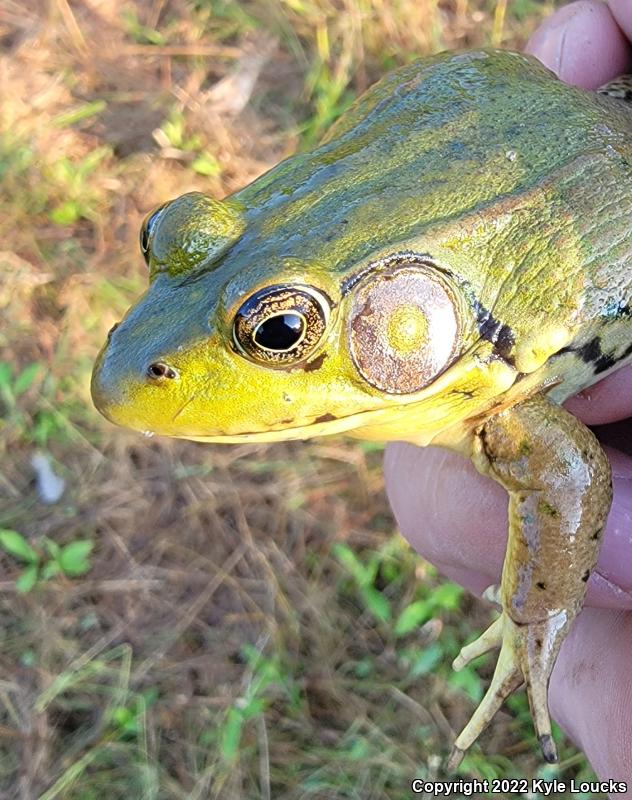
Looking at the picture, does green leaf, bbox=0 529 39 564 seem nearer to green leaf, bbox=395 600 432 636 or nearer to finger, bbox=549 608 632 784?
green leaf, bbox=395 600 432 636

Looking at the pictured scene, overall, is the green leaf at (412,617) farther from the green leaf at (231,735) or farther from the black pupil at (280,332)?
the black pupil at (280,332)

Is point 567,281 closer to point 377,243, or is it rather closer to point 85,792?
point 377,243

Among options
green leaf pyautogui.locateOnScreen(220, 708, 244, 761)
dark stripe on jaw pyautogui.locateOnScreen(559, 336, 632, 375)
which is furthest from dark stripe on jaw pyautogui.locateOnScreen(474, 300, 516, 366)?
green leaf pyautogui.locateOnScreen(220, 708, 244, 761)

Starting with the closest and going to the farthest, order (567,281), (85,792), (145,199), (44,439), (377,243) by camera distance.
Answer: (377,243)
(567,281)
(85,792)
(44,439)
(145,199)

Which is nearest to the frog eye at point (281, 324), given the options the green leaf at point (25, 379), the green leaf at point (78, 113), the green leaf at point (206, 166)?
the green leaf at point (25, 379)

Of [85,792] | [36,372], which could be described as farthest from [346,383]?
[36,372]

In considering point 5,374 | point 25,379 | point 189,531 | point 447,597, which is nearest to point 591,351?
point 447,597

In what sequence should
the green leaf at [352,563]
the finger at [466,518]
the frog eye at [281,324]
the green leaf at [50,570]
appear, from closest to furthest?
the frog eye at [281,324] → the finger at [466,518] → the green leaf at [352,563] → the green leaf at [50,570]
